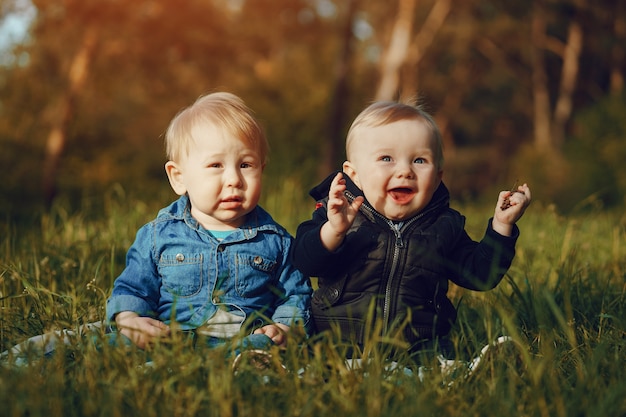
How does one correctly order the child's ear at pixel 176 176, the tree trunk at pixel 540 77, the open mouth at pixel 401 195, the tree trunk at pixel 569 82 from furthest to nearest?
the tree trunk at pixel 540 77
the tree trunk at pixel 569 82
the child's ear at pixel 176 176
the open mouth at pixel 401 195

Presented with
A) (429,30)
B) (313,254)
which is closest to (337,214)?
(313,254)

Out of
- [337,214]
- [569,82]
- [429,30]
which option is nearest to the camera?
[337,214]

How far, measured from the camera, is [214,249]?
2848mm

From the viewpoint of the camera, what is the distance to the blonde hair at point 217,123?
2846 millimetres

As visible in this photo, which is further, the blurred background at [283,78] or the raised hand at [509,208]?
the blurred background at [283,78]

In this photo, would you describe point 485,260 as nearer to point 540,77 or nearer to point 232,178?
point 232,178

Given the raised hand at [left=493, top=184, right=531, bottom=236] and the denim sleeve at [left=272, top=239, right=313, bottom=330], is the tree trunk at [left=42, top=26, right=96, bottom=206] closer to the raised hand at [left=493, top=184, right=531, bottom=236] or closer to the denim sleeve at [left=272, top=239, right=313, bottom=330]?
the denim sleeve at [left=272, top=239, right=313, bottom=330]

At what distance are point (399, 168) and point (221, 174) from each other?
2.28 feet

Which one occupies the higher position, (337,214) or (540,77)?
(540,77)

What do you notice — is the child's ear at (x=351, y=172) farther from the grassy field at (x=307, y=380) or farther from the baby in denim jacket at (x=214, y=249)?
the grassy field at (x=307, y=380)

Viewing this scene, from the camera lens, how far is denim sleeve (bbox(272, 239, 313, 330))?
281 cm

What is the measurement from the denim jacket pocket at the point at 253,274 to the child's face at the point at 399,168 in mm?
506

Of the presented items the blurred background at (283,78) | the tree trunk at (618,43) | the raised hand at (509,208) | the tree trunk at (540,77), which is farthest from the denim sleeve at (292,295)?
the tree trunk at (540,77)

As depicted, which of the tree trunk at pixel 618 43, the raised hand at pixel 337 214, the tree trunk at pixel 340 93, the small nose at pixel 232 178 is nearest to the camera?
the raised hand at pixel 337 214
